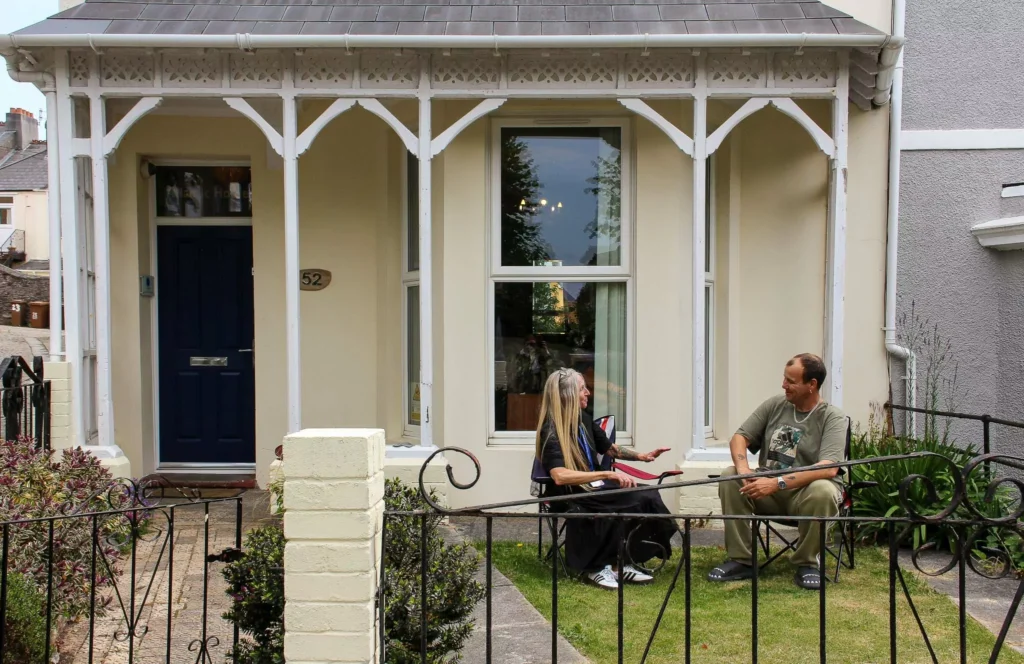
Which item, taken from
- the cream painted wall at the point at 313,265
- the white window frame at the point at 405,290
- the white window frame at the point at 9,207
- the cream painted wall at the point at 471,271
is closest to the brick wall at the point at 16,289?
the white window frame at the point at 9,207

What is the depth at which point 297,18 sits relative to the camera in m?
6.14

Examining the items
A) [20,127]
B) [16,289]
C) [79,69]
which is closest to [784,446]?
[79,69]

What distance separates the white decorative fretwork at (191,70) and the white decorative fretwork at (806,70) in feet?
13.1

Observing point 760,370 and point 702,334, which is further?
point 760,370

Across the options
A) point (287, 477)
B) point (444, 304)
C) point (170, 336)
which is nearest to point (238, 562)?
point (287, 477)

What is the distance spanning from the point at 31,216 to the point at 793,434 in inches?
968

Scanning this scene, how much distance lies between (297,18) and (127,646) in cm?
428

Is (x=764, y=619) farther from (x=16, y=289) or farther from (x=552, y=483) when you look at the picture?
(x=16, y=289)

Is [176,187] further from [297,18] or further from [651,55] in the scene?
[651,55]

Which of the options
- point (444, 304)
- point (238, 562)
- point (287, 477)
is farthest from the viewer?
point (444, 304)

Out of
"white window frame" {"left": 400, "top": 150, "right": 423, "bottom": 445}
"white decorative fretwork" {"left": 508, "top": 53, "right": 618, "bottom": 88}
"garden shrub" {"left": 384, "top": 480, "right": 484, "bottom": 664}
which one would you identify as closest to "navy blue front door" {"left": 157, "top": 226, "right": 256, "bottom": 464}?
"white window frame" {"left": 400, "top": 150, "right": 423, "bottom": 445}

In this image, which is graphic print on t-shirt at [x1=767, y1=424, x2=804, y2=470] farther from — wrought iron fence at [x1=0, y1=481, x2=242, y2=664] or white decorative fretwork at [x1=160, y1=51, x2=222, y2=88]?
white decorative fretwork at [x1=160, y1=51, x2=222, y2=88]

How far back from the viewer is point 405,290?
7.26 meters

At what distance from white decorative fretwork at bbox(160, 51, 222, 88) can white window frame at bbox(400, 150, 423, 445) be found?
1.68 meters
